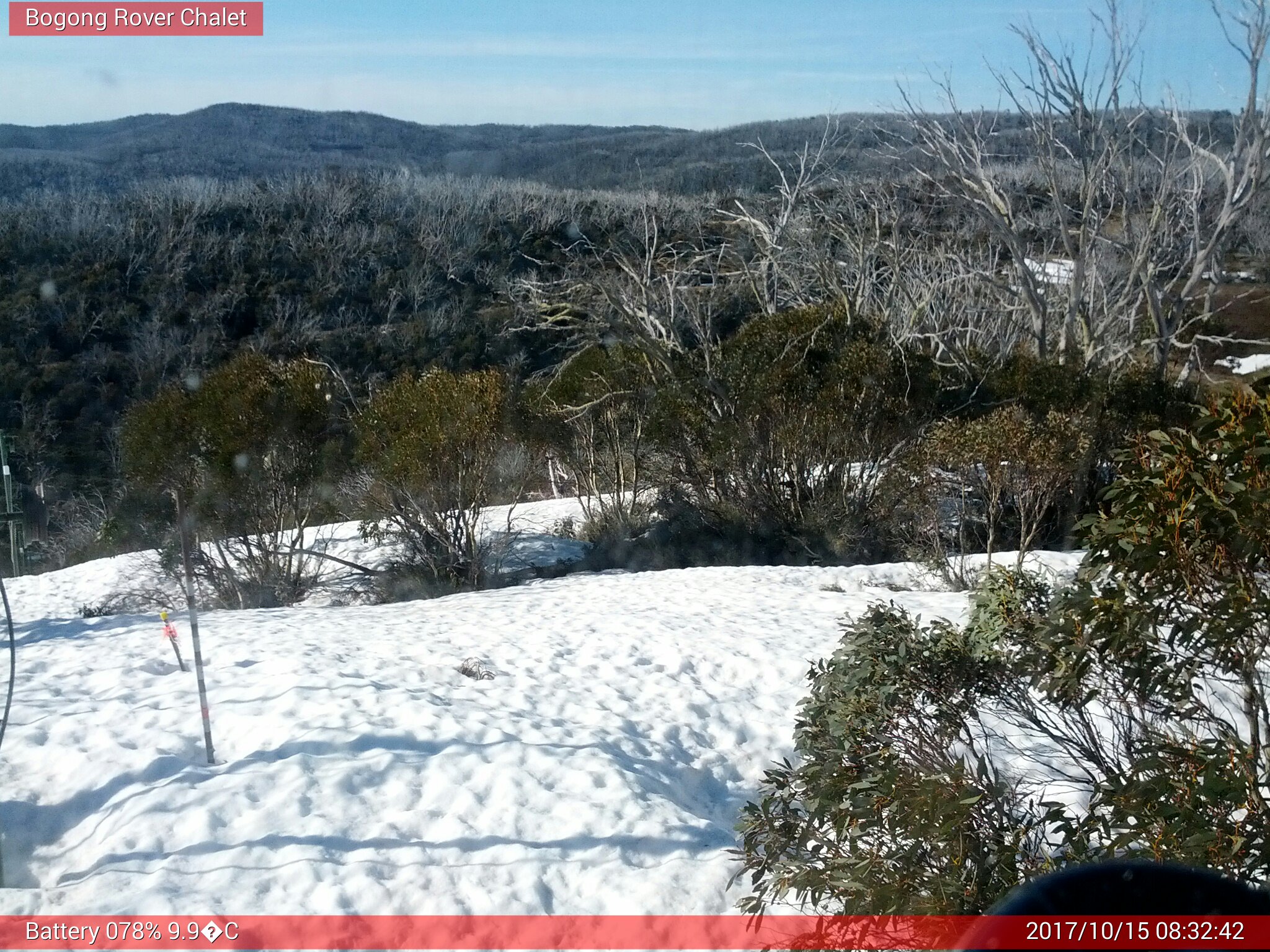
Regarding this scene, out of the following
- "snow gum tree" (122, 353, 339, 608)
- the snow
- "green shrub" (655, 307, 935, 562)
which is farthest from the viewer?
the snow

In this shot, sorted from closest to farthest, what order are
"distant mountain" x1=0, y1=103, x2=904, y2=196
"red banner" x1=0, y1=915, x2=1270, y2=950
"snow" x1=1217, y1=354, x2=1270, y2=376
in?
"red banner" x1=0, y1=915, x2=1270, y2=950 < "snow" x1=1217, y1=354, x2=1270, y2=376 < "distant mountain" x1=0, y1=103, x2=904, y2=196

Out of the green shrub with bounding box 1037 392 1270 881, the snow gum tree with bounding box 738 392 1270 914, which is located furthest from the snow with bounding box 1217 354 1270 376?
the green shrub with bounding box 1037 392 1270 881

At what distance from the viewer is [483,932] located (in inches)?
135

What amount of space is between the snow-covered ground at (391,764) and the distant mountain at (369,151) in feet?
96.9

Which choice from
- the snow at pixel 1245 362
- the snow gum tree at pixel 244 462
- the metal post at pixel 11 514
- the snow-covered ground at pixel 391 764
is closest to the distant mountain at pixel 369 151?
the snow at pixel 1245 362

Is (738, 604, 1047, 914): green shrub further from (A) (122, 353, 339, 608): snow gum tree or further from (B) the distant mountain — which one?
(B) the distant mountain

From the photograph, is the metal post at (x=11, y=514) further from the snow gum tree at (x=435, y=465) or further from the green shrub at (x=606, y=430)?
the green shrub at (x=606, y=430)

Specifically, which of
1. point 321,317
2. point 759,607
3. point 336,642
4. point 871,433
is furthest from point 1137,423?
point 321,317

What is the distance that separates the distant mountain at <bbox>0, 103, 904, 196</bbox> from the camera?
38.6 metres

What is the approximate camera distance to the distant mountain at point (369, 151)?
38.6 m

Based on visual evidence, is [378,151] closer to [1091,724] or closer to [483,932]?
[483,932]

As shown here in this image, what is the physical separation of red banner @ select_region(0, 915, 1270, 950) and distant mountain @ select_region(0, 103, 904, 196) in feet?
105

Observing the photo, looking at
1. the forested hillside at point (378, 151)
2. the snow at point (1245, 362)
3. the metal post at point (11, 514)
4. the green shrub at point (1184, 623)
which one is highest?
the forested hillside at point (378, 151)

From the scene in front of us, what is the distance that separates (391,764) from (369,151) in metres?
47.5
